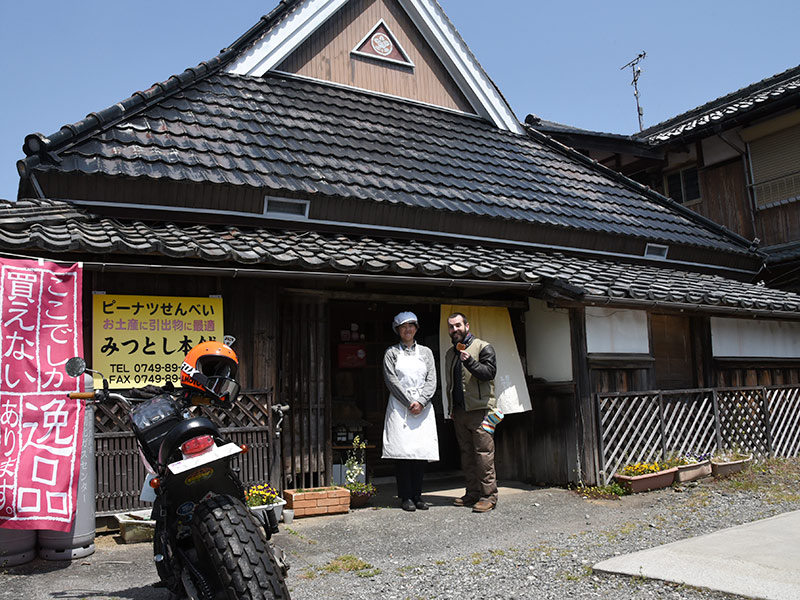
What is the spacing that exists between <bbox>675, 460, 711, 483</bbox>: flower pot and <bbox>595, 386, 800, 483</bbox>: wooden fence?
29 cm

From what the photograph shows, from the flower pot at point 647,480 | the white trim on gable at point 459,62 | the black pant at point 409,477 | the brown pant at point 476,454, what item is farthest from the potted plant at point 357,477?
the white trim on gable at point 459,62

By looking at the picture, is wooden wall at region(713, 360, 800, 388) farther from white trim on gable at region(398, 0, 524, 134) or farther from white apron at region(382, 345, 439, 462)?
white trim on gable at region(398, 0, 524, 134)

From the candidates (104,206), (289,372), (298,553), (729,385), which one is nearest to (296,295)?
(289,372)

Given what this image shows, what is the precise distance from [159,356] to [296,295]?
5.47ft

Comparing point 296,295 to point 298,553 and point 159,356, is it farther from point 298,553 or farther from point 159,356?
point 298,553

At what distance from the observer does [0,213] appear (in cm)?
634

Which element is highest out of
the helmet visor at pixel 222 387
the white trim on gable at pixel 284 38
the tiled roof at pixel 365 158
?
the white trim on gable at pixel 284 38

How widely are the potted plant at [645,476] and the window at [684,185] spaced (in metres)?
10.0

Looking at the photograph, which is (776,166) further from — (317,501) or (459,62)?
(317,501)

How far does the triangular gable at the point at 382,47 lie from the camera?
12.0m

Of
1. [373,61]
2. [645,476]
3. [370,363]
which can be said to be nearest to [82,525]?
[370,363]

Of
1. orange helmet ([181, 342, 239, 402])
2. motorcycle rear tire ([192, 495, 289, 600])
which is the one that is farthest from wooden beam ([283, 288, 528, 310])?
motorcycle rear tire ([192, 495, 289, 600])

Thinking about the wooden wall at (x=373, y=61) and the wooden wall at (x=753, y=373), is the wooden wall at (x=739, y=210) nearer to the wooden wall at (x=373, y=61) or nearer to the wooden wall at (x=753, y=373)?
the wooden wall at (x=753, y=373)

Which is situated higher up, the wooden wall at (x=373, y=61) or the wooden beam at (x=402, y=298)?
the wooden wall at (x=373, y=61)
